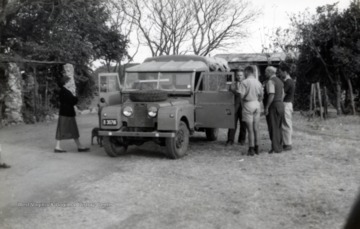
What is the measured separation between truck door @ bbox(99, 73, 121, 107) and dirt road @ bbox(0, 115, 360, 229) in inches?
47.4

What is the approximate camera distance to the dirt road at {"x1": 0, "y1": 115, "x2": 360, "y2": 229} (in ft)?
16.8

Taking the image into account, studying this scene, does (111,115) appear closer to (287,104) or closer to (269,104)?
(269,104)

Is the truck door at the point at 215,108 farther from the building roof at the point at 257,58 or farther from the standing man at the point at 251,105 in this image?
the building roof at the point at 257,58

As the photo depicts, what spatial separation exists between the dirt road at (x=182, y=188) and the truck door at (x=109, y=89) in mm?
1204

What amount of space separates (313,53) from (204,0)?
60.1 feet

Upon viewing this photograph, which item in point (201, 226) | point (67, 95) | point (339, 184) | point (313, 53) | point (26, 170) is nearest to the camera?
point (201, 226)

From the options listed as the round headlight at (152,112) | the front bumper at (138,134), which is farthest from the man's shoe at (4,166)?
the round headlight at (152,112)

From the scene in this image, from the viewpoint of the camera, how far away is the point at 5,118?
16.5 meters

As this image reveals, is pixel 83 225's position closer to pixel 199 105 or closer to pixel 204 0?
pixel 199 105

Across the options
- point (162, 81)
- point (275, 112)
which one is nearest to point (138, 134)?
point (162, 81)

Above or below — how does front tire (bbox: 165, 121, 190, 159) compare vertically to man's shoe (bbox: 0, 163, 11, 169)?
above

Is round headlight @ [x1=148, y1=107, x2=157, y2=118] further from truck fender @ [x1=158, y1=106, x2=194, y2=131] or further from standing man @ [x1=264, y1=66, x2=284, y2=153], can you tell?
standing man @ [x1=264, y1=66, x2=284, y2=153]

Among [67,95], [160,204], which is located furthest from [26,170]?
[160,204]

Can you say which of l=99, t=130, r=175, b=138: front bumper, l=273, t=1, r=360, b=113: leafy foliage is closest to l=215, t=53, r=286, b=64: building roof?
l=273, t=1, r=360, b=113: leafy foliage
